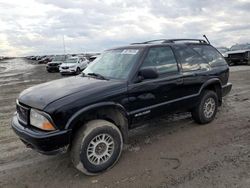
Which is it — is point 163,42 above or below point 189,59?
above

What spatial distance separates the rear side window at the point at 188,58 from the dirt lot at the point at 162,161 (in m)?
1.28

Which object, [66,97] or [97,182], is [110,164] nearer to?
[97,182]

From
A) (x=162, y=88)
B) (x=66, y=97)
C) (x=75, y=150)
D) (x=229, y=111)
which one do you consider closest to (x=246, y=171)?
(x=162, y=88)

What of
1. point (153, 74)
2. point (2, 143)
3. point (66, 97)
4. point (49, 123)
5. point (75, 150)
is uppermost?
point (153, 74)

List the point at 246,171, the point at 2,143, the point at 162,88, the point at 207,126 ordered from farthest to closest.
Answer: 1. the point at 207,126
2. the point at 2,143
3. the point at 162,88
4. the point at 246,171

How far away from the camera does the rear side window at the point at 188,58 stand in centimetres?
499

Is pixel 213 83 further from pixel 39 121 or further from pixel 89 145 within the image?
pixel 39 121

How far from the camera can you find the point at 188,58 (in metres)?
5.15

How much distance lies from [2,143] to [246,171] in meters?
4.33

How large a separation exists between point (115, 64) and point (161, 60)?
834 mm

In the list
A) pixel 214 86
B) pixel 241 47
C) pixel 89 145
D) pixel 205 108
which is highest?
pixel 241 47

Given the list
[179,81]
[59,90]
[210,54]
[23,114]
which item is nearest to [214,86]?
[210,54]

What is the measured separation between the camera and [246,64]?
74.3 feet

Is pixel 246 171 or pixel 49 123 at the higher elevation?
pixel 49 123
